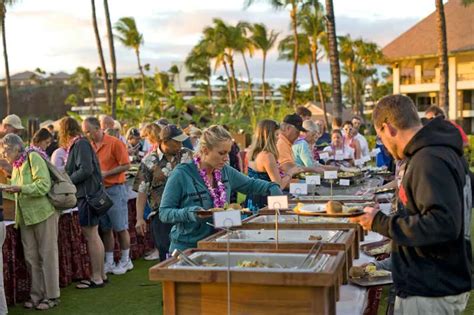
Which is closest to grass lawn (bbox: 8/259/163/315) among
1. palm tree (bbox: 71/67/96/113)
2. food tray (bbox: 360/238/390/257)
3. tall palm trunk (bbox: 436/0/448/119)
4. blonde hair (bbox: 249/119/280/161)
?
blonde hair (bbox: 249/119/280/161)

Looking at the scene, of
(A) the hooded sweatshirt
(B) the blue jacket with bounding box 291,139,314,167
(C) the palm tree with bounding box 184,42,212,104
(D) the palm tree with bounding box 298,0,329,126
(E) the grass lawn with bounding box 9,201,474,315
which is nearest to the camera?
(A) the hooded sweatshirt

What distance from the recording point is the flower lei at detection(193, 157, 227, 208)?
3.98 metres

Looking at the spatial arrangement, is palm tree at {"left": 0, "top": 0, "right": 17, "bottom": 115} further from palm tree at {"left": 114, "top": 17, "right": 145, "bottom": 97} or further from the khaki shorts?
the khaki shorts

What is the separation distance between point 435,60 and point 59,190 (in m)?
40.0

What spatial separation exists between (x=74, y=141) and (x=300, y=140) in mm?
2819

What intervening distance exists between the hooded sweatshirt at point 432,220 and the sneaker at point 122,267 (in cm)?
486

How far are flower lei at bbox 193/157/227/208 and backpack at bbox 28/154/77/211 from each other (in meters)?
1.97

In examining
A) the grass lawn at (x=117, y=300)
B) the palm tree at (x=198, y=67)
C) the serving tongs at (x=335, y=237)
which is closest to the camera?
the serving tongs at (x=335, y=237)

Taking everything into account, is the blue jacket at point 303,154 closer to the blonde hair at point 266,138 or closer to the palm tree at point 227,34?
the blonde hair at point 266,138

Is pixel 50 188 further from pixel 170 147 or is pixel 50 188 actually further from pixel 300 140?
pixel 300 140

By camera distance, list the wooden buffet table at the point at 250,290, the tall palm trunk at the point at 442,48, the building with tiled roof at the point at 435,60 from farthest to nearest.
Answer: the building with tiled roof at the point at 435,60 < the tall palm trunk at the point at 442,48 < the wooden buffet table at the point at 250,290

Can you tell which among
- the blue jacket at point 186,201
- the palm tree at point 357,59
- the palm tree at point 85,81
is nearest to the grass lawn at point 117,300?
the blue jacket at point 186,201

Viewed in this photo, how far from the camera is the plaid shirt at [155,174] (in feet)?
17.5

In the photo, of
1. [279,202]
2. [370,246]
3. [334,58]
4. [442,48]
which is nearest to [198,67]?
[442,48]
